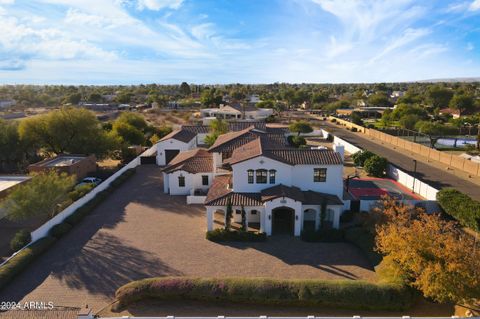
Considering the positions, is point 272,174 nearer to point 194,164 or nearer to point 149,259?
point 194,164

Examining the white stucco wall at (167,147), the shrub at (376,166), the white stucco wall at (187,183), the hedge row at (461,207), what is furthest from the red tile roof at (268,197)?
the white stucco wall at (167,147)

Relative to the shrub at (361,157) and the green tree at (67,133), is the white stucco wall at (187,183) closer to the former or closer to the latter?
the green tree at (67,133)

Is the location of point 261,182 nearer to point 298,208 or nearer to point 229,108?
point 298,208

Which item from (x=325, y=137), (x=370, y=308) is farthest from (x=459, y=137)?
(x=370, y=308)

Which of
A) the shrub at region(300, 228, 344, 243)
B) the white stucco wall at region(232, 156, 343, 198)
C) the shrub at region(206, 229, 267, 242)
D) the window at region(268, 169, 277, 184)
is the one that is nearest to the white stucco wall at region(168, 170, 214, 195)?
the white stucco wall at region(232, 156, 343, 198)

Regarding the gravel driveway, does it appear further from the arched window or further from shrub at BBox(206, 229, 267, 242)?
the arched window
